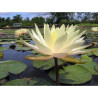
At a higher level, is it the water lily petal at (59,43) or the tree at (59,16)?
the tree at (59,16)

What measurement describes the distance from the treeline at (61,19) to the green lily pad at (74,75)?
0.53m

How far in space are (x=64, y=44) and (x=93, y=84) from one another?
0.33 metres

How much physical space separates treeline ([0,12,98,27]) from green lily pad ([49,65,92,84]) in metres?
0.53

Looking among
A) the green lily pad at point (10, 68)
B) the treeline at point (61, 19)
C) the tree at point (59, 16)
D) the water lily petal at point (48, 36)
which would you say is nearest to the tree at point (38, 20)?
the treeline at point (61, 19)

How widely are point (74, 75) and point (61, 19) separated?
60cm

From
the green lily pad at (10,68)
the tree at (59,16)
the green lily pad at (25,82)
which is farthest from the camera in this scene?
the tree at (59,16)

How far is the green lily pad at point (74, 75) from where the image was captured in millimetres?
697

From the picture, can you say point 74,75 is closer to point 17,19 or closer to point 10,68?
point 10,68

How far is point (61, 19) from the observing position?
3.70 ft

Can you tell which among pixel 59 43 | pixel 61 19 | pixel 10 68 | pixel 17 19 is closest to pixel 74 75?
pixel 59 43

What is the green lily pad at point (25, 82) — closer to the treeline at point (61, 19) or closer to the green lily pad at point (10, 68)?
the green lily pad at point (10, 68)

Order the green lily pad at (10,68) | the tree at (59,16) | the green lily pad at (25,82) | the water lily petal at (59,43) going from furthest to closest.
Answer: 1. the tree at (59,16)
2. the green lily pad at (10,68)
3. the green lily pad at (25,82)
4. the water lily petal at (59,43)
